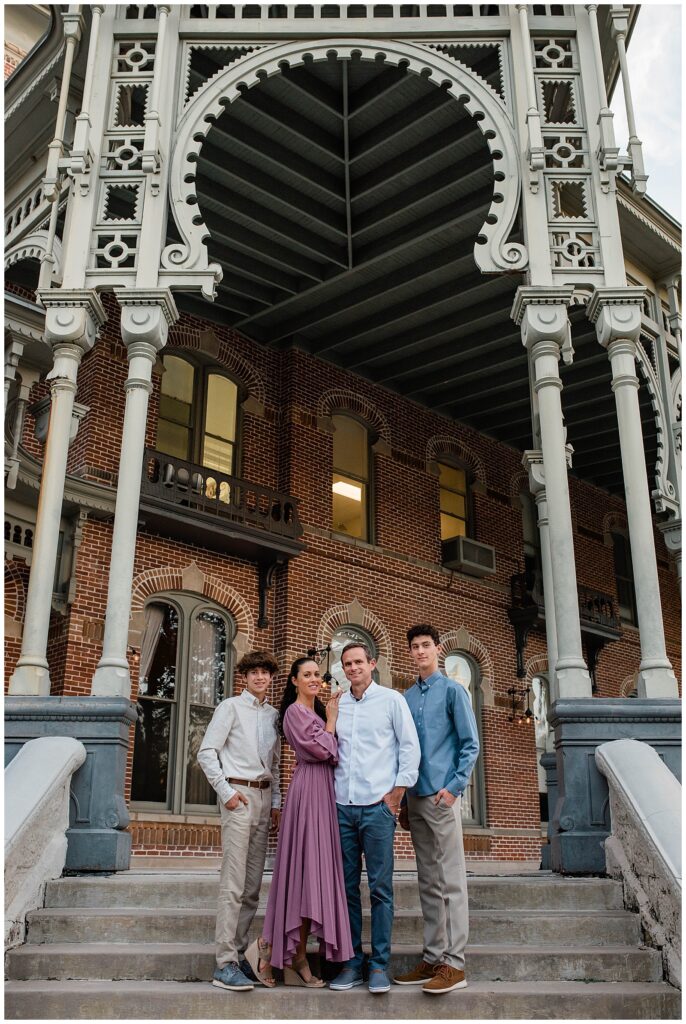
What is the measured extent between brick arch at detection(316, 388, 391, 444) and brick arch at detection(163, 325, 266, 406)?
1148 millimetres

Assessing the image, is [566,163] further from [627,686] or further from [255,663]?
[627,686]

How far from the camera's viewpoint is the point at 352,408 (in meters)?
16.3

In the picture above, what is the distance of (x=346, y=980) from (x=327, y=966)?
0.85 feet

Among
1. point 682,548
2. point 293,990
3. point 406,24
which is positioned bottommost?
point 293,990

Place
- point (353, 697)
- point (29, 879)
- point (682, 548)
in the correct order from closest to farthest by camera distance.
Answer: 1. point (353, 697)
2. point (29, 879)
3. point (682, 548)

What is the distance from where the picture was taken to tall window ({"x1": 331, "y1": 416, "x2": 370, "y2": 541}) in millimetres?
15830

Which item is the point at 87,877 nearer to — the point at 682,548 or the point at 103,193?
the point at 103,193

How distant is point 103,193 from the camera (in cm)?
845

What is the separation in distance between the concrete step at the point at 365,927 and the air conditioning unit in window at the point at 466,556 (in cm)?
1152

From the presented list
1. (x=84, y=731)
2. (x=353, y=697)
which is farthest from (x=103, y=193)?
(x=353, y=697)

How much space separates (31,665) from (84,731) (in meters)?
0.72

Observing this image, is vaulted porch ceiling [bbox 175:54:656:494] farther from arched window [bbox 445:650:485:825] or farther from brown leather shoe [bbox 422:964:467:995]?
brown leather shoe [bbox 422:964:467:995]

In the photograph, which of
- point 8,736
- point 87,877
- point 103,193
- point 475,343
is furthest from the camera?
point 475,343

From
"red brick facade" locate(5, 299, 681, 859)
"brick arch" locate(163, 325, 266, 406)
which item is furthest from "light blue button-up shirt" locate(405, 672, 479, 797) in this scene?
"brick arch" locate(163, 325, 266, 406)
